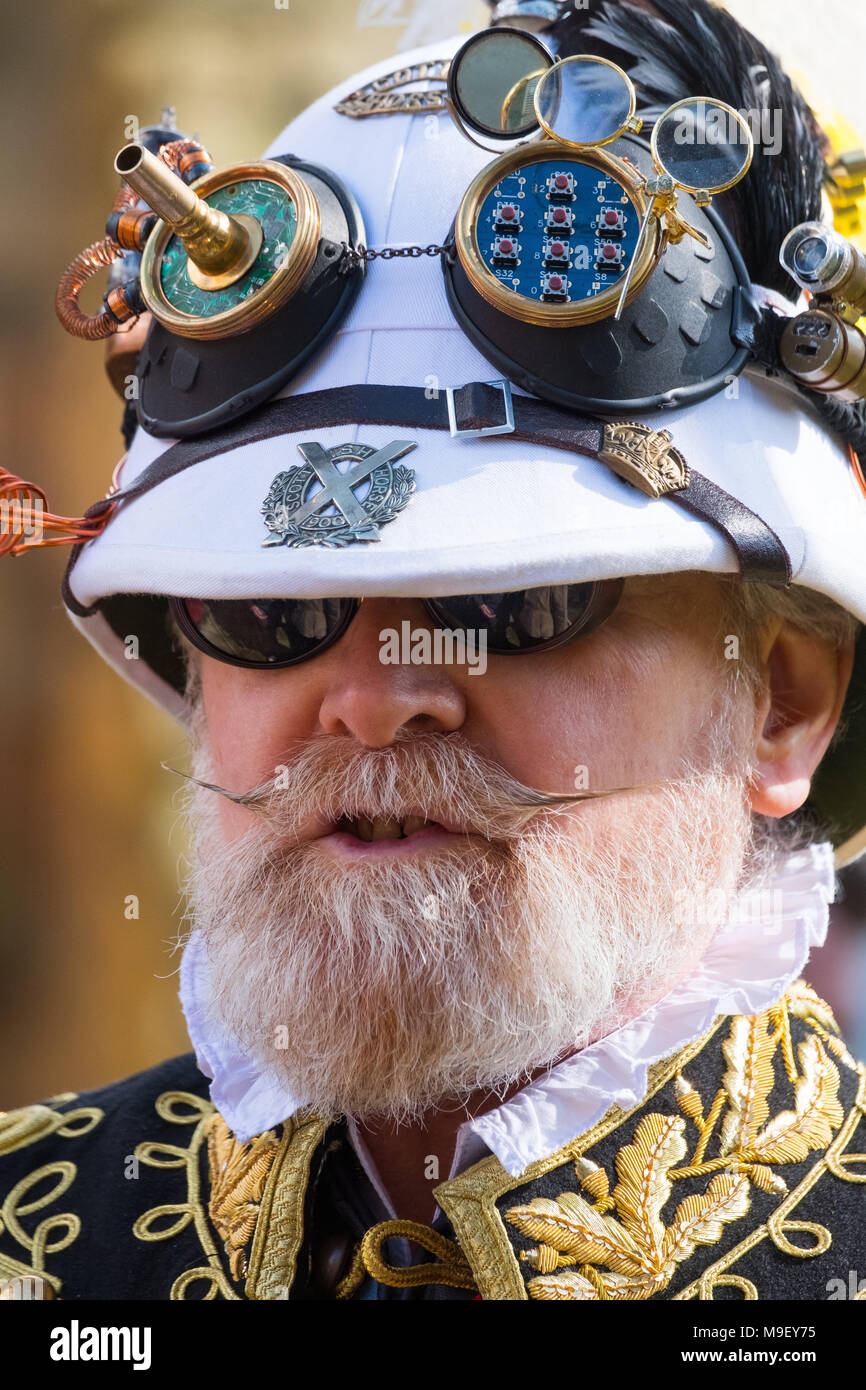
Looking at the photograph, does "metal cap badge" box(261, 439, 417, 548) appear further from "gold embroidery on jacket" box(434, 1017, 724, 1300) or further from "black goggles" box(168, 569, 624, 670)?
"gold embroidery on jacket" box(434, 1017, 724, 1300)

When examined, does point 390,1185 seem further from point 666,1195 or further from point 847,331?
point 847,331

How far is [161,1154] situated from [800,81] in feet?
7.01

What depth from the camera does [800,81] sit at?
89.0 inches

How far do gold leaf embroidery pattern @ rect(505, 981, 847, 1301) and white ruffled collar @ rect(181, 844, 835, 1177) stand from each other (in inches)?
2.7

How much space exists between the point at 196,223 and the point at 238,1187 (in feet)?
4.92

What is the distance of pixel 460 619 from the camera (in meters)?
1.88

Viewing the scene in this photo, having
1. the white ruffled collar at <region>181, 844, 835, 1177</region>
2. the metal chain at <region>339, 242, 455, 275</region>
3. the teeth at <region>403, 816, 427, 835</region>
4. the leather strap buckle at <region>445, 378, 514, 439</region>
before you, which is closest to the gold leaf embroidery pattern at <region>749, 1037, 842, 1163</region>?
the white ruffled collar at <region>181, 844, 835, 1177</region>

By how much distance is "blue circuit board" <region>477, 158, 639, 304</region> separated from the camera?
1.92 m

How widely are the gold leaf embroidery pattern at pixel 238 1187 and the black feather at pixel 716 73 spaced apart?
1606 millimetres

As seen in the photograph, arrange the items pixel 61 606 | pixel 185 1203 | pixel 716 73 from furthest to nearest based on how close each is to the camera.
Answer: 1. pixel 61 606
2. pixel 185 1203
3. pixel 716 73

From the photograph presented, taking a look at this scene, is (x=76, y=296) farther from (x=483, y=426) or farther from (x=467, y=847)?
(x=467, y=847)

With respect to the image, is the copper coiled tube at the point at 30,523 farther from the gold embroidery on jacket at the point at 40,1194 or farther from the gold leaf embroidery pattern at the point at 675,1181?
the gold leaf embroidery pattern at the point at 675,1181

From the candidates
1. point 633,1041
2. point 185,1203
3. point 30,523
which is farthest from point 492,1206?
Result: point 30,523

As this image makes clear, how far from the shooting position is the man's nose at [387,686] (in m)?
1.90
